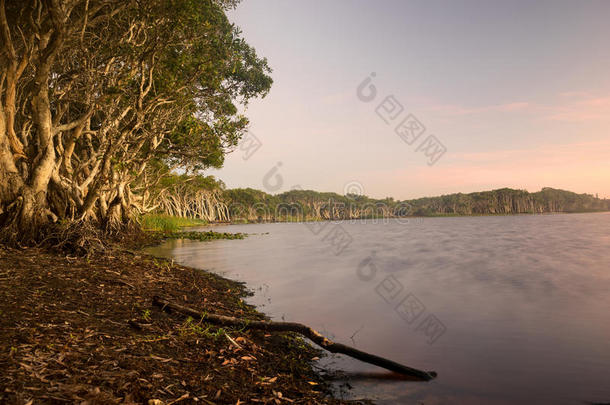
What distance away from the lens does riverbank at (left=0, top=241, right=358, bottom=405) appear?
9.50ft

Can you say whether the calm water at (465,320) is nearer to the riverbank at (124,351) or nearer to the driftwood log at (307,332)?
the driftwood log at (307,332)

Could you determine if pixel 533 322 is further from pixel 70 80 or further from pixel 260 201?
pixel 260 201

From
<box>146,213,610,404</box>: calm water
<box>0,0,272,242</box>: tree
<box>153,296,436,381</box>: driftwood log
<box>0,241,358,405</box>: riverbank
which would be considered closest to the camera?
<box>0,241,358,405</box>: riverbank

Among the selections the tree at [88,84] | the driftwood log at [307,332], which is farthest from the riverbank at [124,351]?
the tree at [88,84]

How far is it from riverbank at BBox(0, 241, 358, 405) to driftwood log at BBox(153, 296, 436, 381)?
20cm

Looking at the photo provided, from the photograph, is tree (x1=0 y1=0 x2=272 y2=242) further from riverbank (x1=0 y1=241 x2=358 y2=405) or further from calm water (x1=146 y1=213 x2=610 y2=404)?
calm water (x1=146 y1=213 x2=610 y2=404)

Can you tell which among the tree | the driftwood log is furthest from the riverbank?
the tree

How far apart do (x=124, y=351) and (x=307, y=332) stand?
7.80ft

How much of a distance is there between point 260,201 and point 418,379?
431ft

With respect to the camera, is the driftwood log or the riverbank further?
the driftwood log

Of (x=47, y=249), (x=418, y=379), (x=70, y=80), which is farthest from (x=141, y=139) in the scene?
(x=418, y=379)

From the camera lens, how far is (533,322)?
7.51m

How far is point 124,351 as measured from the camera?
147 inches

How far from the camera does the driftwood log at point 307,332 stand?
4473 mm
